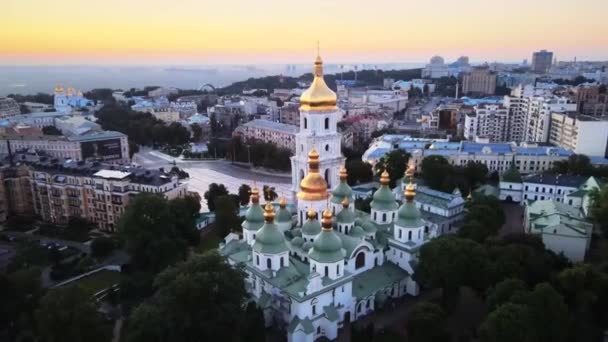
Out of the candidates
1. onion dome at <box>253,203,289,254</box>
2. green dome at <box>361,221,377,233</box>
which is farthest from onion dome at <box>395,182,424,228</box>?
onion dome at <box>253,203,289,254</box>

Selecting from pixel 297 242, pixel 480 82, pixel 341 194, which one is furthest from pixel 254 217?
pixel 480 82

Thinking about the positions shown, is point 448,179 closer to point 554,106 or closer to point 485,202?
point 485,202

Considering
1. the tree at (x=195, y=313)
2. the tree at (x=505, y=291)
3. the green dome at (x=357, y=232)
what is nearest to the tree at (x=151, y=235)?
the tree at (x=195, y=313)

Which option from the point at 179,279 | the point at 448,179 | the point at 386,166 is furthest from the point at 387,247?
the point at 386,166

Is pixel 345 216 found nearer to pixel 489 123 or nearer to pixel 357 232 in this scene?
pixel 357 232

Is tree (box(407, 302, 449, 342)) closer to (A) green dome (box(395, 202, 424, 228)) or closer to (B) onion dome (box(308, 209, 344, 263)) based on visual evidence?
(B) onion dome (box(308, 209, 344, 263))

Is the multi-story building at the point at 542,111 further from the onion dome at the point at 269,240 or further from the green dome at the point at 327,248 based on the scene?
the onion dome at the point at 269,240
